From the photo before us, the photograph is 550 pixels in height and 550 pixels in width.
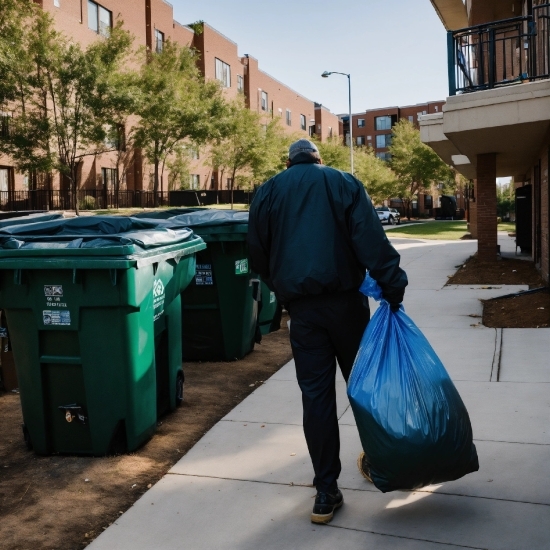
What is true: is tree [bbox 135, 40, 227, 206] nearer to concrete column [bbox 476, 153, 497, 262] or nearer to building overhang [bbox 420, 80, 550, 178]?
concrete column [bbox 476, 153, 497, 262]

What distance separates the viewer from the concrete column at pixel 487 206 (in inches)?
582

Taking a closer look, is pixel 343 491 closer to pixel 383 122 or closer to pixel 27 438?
pixel 27 438

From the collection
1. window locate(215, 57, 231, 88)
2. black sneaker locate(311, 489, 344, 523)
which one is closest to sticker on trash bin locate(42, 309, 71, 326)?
black sneaker locate(311, 489, 344, 523)

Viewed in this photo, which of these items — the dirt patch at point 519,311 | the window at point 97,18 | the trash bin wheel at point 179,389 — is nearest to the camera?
the trash bin wheel at point 179,389

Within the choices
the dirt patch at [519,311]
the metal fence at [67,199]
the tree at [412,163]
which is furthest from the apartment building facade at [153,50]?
the dirt patch at [519,311]

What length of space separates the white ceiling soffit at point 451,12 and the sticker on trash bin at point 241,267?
14683 mm

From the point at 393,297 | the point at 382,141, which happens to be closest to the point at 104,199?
the point at 393,297

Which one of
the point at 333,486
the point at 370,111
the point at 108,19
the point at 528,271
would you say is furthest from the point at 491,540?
the point at 370,111

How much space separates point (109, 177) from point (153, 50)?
25.3 ft

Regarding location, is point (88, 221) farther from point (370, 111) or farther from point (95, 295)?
point (370, 111)

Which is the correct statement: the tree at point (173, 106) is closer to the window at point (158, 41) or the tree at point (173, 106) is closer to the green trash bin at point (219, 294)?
the window at point (158, 41)

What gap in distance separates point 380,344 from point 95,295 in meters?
1.80

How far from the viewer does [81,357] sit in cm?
414

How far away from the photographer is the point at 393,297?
325 cm
